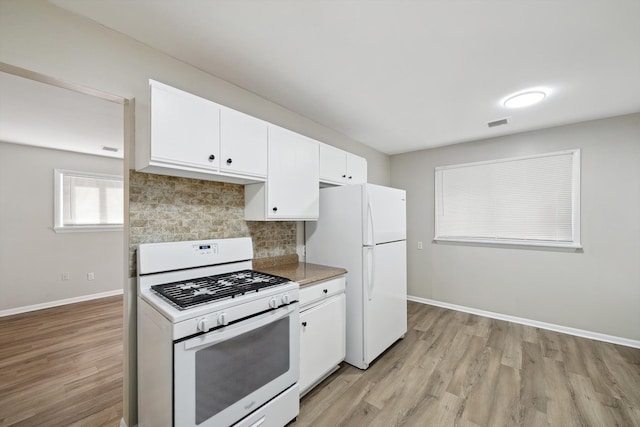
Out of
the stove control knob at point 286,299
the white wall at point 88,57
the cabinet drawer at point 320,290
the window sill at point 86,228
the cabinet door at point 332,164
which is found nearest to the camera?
the white wall at point 88,57

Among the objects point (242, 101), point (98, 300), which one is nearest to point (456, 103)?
point (242, 101)

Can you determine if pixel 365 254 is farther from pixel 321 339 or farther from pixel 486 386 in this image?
pixel 486 386

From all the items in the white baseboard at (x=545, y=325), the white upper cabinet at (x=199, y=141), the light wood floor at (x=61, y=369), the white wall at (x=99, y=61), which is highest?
the white wall at (x=99, y=61)

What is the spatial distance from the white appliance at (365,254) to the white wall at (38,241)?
4.35 meters

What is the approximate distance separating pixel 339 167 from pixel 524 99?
1889 millimetres

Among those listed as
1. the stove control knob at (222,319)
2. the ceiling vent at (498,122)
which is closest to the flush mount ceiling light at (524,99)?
the ceiling vent at (498,122)

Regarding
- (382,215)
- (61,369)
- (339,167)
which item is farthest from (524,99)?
(61,369)

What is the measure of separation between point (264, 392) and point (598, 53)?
321 centimetres

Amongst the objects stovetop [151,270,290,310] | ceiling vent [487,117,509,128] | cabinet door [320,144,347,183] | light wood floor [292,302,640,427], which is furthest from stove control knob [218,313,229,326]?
ceiling vent [487,117,509,128]

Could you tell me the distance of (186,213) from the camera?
1.96 meters

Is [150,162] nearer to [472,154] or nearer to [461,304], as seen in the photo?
[472,154]

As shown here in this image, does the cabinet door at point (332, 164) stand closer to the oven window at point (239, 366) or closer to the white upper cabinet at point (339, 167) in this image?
Result: the white upper cabinet at point (339, 167)

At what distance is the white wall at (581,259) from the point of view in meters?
2.85

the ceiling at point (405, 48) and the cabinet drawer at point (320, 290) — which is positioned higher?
the ceiling at point (405, 48)
